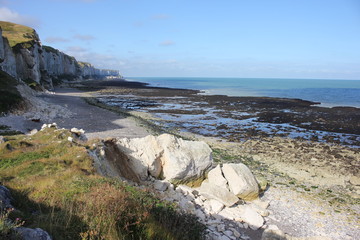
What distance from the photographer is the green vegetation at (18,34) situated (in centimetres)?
5927

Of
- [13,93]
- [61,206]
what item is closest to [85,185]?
[61,206]

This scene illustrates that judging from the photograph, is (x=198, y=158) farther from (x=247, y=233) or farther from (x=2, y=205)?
(x=2, y=205)

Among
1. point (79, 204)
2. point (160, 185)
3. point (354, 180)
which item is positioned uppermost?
point (79, 204)

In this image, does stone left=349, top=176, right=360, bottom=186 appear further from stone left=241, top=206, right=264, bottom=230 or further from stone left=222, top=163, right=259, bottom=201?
stone left=241, top=206, right=264, bottom=230

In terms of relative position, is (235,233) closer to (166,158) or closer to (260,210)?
(260,210)

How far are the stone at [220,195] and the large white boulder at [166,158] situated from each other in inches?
63.3

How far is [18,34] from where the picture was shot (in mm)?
66375

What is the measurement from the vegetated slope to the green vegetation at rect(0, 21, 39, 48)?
2355 inches

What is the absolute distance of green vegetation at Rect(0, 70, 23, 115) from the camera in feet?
89.3

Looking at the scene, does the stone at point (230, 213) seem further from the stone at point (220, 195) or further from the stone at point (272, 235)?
the stone at point (272, 235)

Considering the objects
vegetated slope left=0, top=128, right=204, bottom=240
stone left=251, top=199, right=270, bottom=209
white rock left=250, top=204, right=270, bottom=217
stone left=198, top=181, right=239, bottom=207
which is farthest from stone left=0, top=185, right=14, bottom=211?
stone left=251, top=199, right=270, bottom=209

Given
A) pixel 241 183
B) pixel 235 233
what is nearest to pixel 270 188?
pixel 241 183

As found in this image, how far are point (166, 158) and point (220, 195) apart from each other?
3832mm

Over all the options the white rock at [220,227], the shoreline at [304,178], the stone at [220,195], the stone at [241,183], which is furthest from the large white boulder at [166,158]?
the shoreline at [304,178]
